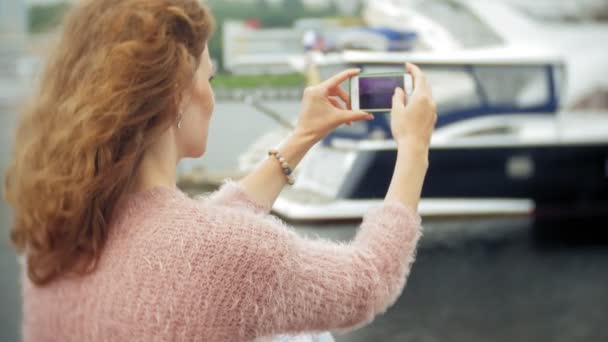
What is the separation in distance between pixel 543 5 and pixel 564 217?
3.61ft

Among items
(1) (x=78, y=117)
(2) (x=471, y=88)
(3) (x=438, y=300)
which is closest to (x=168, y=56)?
(1) (x=78, y=117)

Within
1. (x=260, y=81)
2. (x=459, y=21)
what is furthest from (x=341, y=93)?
(x=459, y=21)

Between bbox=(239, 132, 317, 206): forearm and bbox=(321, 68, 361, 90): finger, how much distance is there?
4cm

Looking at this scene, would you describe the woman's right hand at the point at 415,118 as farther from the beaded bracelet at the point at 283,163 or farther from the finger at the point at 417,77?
the beaded bracelet at the point at 283,163

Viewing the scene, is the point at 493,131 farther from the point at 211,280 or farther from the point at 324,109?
the point at 211,280

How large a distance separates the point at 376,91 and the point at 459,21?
145 inches

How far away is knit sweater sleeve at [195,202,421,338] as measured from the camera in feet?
1.36

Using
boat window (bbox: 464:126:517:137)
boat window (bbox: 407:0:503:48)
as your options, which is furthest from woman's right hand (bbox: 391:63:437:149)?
boat window (bbox: 407:0:503:48)

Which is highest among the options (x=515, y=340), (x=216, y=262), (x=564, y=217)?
(x=216, y=262)

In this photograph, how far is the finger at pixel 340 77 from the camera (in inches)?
20.3

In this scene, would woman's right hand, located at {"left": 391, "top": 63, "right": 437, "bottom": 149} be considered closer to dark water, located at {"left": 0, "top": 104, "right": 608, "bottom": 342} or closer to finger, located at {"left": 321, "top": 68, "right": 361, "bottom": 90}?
finger, located at {"left": 321, "top": 68, "right": 361, "bottom": 90}

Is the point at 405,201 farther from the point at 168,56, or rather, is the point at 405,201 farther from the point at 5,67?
the point at 5,67

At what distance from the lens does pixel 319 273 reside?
16.8 inches

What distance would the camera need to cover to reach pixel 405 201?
46 centimetres
